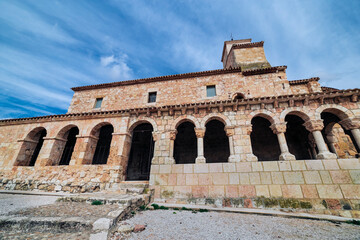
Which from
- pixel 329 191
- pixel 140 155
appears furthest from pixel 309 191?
pixel 140 155

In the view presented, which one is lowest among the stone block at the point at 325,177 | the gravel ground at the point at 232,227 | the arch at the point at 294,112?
the gravel ground at the point at 232,227

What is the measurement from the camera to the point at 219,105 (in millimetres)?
7023

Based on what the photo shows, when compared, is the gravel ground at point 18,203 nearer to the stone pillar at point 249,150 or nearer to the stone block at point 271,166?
the stone pillar at point 249,150

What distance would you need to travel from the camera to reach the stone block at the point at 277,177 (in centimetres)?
550

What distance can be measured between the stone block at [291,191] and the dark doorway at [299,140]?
4.96 meters

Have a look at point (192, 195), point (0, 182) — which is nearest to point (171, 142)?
point (192, 195)

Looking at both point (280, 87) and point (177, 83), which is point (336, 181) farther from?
point (177, 83)

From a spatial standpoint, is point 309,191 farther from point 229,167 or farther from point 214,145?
point 214,145

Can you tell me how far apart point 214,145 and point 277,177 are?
467cm

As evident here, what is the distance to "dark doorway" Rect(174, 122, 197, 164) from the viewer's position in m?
10.1

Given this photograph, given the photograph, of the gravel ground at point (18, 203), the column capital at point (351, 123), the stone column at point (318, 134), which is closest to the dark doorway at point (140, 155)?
the gravel ground at point (18, 203)

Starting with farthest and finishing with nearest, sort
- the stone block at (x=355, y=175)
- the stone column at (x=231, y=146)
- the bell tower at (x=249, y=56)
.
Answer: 1. the bell tower at (x=249, y=56)
2. the stone column at (x=231, y=146)
3. the stone block at (x=355, y=175)

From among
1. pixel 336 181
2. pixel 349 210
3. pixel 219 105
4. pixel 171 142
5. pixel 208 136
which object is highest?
pixel 219 105

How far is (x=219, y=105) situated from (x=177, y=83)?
563 centimetres
